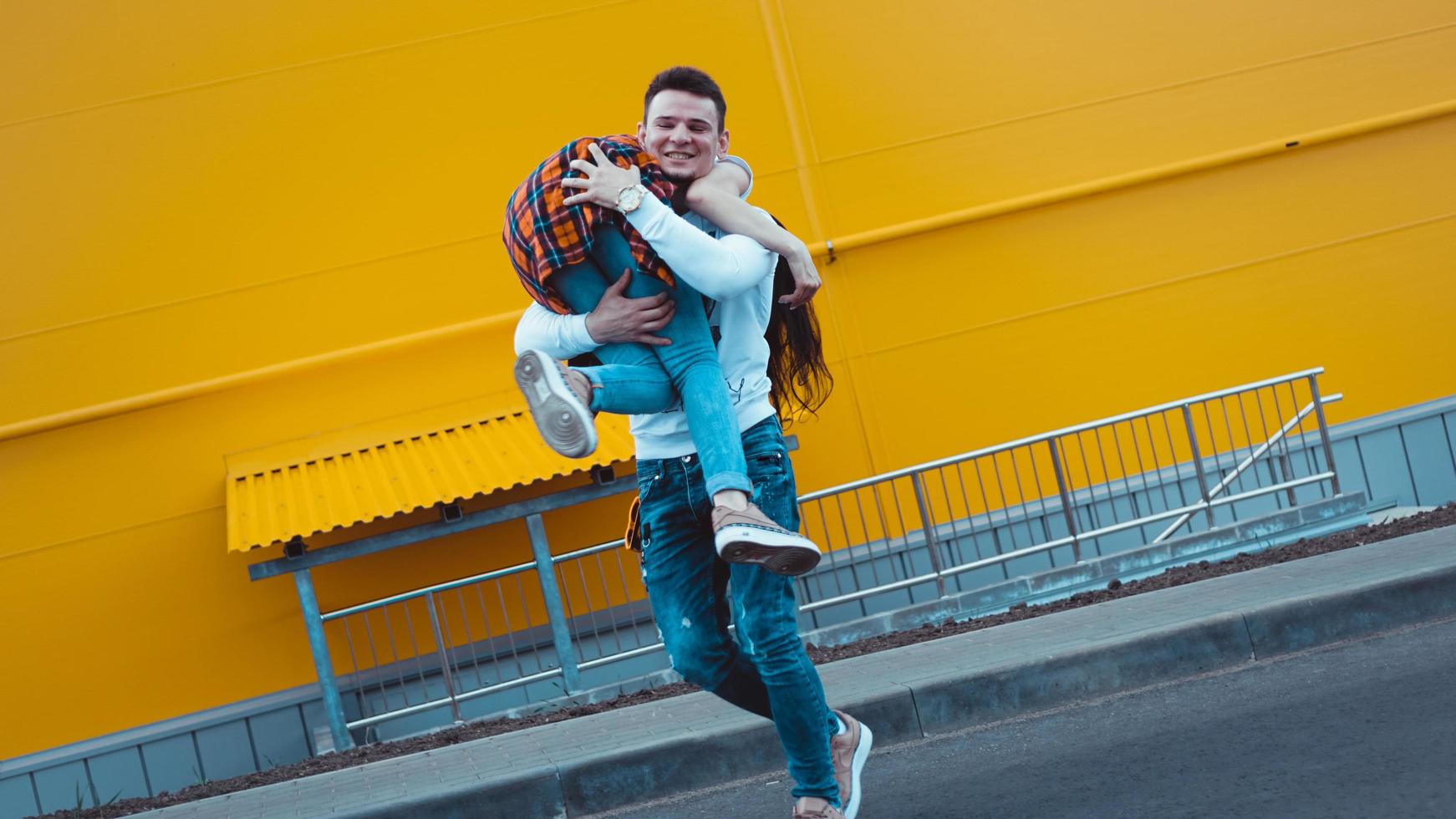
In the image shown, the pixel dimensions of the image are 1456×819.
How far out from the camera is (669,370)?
10.7ft

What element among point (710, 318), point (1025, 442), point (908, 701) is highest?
point (710, 318)

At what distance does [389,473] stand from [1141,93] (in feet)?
24.2

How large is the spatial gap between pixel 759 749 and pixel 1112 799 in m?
1.84

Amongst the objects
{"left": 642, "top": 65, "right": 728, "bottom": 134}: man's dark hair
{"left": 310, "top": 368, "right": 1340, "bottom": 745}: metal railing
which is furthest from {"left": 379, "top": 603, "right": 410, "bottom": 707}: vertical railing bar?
{"left": 642, "top": 65, "right": 728, "bottom": 134}: man's dark hair

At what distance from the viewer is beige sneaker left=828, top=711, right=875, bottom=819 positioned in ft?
11.7

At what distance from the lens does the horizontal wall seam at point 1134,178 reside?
10.9 m

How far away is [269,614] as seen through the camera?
10.0 meters

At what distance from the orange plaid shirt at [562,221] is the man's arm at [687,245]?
57mm

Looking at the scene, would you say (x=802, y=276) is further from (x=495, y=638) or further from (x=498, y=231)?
(x=498, y=231)

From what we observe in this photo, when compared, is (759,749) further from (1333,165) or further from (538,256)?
Answer: (1333,165)

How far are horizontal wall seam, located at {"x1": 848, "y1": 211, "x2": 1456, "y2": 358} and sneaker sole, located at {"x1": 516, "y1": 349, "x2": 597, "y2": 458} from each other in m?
7.90

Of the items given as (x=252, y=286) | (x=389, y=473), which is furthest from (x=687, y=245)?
(x=252, y=286)

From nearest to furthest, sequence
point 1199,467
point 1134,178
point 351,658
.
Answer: point 1199,467, point 351,658, point 1134,178

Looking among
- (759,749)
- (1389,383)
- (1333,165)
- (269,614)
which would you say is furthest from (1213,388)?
→ (269,614)
